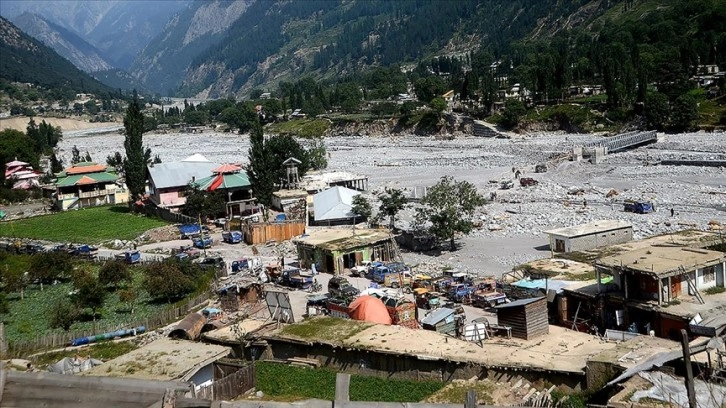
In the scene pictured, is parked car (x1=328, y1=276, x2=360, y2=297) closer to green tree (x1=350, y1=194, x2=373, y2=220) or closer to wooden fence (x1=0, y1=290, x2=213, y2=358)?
wooden fence (x1=0, y1=290, x2=213, y2=358)

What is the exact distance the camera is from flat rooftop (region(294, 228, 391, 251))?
3004 centimetres

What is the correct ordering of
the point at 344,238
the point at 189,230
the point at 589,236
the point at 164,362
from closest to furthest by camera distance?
the point at 164,362 < the point at 589,236 < the point at 344,238 < the point at 189,230

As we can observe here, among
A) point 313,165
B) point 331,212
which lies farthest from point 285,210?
point 313,165

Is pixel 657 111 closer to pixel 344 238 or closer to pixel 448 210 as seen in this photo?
pixel 448 210

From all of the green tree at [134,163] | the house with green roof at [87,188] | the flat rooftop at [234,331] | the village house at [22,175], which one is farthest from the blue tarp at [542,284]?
the village house at [22,175]

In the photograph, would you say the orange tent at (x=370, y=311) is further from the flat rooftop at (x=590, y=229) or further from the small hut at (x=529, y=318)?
the flat rooftop at (x=590, y=229)

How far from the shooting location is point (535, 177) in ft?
181

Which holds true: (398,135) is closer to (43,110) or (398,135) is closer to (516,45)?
(516,45)

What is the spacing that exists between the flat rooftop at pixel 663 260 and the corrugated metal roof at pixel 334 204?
21211 mm

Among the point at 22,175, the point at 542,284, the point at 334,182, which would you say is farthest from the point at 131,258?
the point at 22,175

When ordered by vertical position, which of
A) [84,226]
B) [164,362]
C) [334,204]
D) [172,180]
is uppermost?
[172,180]

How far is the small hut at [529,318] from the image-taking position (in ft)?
58.0

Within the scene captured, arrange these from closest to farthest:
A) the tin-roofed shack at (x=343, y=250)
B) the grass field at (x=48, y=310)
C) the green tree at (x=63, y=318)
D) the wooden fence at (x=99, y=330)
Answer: the wooden fence at (x=99, y=330) < the green tree at (x=63, y=318) < the grass field at (x=48, y=310) < the tin-roofed shack at (x=343, y=250)

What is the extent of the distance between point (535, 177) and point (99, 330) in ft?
128
